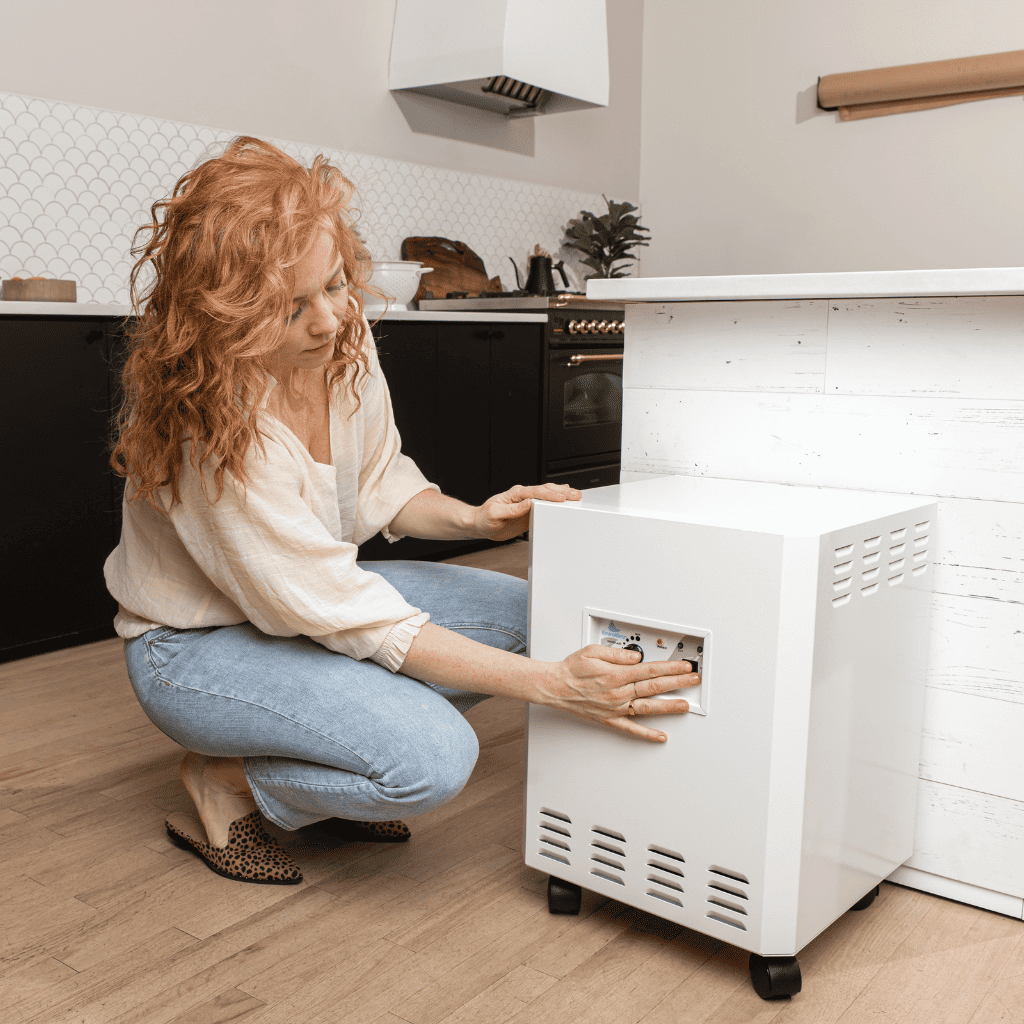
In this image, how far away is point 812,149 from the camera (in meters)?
4.71

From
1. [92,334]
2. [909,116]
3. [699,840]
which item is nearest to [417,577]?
[699,840]

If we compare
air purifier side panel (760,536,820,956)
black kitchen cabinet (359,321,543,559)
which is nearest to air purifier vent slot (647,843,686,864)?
air purifier side panel (760,536,820,956)

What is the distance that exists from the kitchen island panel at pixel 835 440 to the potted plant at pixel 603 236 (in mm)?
3146

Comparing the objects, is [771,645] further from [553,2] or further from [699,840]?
[553,2]

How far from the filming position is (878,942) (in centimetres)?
137

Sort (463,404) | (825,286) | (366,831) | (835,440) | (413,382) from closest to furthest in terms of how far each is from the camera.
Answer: (825,286) → (835,440) → (366,831) → (413,382) → (463,404)

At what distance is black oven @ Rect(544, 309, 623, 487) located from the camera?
3.93m

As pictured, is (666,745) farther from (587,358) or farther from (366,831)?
(587,358)

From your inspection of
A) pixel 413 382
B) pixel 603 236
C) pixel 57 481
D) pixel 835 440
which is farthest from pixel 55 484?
pixel 603 236

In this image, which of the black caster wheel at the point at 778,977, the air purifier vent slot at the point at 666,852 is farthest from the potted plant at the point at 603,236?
the black caster wheel at the point at 778,977

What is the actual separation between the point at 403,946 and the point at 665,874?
35cm

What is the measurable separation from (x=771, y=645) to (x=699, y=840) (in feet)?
0.89

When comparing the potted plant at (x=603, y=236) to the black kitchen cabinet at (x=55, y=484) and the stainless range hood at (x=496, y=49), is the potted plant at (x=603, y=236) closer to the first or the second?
the stainless range hood at (x=496, y=49)

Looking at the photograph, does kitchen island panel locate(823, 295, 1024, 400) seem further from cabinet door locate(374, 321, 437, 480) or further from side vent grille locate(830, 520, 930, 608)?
cabinet door locate(374, 321, 437, 480)
